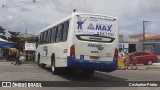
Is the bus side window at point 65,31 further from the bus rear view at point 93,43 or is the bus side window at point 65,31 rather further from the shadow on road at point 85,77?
the shadow on road at point 85,77

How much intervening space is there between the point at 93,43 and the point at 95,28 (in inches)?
30.9

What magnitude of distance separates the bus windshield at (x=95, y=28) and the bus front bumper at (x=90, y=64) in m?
1.12

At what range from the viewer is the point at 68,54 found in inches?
732

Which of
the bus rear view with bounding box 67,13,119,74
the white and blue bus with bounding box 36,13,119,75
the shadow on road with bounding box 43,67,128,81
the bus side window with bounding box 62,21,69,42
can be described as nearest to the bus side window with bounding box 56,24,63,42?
the bus side window with bounding box 62,21,69,42

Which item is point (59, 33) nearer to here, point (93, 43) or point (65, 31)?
point (65, 31)

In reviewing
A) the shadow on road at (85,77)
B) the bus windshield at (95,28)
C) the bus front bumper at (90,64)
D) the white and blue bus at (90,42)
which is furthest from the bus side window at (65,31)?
the shadow on road at (85,77)

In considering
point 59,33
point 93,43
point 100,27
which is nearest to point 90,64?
point 93,43

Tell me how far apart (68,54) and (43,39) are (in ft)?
30.4

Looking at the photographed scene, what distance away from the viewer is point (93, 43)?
61.2ft

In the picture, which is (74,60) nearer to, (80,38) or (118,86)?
(80,38)

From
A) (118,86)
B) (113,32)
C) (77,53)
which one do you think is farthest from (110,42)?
(118,86)

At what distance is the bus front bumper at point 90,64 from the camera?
722 inches

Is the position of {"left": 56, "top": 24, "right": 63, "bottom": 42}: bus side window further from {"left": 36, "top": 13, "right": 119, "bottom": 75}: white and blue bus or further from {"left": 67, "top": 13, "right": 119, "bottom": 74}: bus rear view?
{"left": 67, "top": 13, "right": 119, "bottom": 74}: bus rear view

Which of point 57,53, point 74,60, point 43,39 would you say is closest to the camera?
point 74,60
